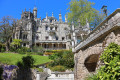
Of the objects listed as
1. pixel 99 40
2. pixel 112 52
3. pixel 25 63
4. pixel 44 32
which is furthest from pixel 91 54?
pixel 44 32

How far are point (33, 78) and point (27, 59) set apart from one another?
9.88 ft

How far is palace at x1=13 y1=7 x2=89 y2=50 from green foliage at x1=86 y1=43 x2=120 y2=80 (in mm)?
40257

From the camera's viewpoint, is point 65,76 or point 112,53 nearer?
point 112,53

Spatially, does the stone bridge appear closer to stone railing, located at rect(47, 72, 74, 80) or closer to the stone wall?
the stone wall

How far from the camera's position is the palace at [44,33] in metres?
47.4

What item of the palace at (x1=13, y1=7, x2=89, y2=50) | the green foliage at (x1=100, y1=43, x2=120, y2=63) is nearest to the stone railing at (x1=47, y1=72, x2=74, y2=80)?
the green foliage at (x1=100, y1=43, x2=120, y2=63)

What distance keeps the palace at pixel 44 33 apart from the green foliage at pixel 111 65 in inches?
1585

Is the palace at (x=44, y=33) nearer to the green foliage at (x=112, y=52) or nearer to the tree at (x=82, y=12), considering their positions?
the tree at (x=82, y=12)

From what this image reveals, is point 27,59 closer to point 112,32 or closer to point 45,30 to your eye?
point 112,32

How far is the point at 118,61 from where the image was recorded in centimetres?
538

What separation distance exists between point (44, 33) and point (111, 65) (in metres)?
47.2

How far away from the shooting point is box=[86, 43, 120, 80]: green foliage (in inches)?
199

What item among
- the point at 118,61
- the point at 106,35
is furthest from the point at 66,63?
the point at 118,61

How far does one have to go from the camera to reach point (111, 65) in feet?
17.8
